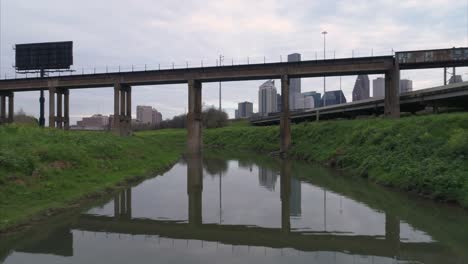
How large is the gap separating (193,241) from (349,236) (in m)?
4.68

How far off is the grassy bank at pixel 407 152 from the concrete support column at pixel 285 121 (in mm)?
1200

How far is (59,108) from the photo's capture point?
59.6 meters

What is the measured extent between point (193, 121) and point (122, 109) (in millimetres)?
12244

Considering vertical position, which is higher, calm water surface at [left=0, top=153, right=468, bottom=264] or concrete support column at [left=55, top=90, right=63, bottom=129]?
concrete support column at [left=55, top=90, right=63, bottom=129]

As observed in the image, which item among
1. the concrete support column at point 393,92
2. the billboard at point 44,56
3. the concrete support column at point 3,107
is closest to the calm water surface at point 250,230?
the concrete support column at point 393,92

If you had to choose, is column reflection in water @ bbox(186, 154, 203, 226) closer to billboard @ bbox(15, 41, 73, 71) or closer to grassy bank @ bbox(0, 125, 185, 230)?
grassy bank @ bbox(0, 125, 185, 230)

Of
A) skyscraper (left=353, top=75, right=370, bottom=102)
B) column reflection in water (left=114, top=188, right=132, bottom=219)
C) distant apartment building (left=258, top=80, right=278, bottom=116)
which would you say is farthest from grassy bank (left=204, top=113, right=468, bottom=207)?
distant apartment building (left=258, top=80, right=278, bottom=116)

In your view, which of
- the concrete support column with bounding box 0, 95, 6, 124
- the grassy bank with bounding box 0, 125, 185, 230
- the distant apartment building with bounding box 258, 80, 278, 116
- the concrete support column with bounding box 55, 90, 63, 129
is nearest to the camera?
the grassy bank with bounding box 0, 125, 185, 230

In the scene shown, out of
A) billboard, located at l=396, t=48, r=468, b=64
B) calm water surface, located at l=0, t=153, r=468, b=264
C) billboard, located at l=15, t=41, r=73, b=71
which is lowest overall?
calm water surface, located at l=0, t=153, r=468, b=264

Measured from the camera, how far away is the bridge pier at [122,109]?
53.9 meters

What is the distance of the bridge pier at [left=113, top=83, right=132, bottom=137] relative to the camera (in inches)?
2122

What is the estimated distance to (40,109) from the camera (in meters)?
68.0

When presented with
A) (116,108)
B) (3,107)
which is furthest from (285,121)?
(3,107)

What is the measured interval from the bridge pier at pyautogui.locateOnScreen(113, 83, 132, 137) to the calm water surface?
36702mm
